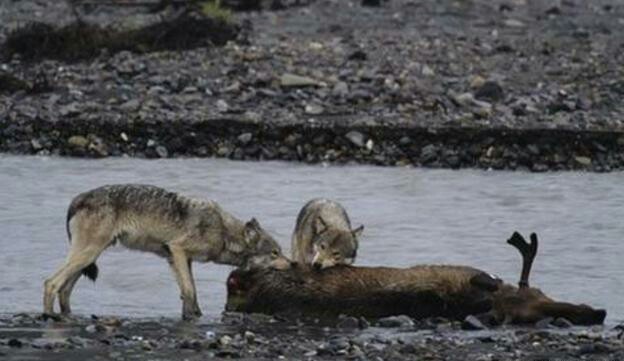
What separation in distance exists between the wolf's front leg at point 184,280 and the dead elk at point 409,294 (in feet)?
1.88

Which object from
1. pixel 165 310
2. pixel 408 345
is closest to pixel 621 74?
pixel 165 310

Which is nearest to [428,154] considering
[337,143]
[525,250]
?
Result: [337,143]

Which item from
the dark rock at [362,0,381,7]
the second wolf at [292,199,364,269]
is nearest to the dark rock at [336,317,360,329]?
the second wolf at [292,199,364,269]

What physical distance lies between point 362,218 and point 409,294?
662 cm

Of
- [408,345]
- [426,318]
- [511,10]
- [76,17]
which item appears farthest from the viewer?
[511,10]

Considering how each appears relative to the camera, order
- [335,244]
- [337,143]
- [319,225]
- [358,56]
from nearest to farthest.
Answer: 1. [335,244]
2. [319,225]
3. [337,143]
4. [358,56]

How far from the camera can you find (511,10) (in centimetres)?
3278

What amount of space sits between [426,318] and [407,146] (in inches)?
375

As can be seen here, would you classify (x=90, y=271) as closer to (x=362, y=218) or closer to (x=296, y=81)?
(x=362, y=218)

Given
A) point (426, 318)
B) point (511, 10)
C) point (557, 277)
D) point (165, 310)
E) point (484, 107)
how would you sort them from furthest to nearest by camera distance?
point (511, 10), point (484, 107), point (557, 277), point (165, 310), point (426, 318)

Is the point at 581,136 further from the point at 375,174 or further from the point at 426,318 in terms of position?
the point at 426,318

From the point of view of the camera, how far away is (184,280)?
15047 mm

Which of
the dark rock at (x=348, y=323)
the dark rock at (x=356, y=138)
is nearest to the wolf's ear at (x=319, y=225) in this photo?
the dark rock at (x=348, y=323)

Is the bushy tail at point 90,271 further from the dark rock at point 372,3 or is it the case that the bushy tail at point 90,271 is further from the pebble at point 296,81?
the dark rock at point 372,3
